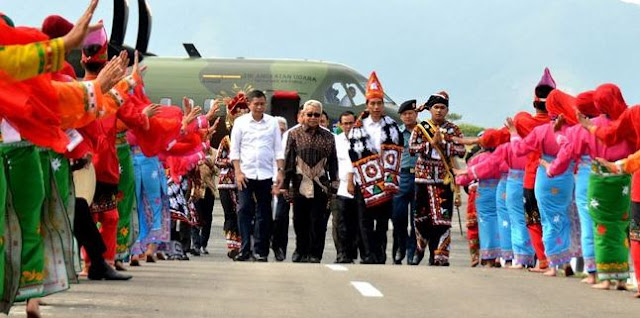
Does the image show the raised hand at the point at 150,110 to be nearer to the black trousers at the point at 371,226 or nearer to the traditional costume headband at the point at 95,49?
the traditional costume headband at the point at 95,49

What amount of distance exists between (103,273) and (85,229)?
68 cm

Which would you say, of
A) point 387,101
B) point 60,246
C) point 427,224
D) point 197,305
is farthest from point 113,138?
point 387,101

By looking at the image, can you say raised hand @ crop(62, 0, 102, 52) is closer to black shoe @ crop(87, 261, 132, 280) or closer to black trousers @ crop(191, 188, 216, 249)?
black shoe @ crop(87, 261, 132, 280)

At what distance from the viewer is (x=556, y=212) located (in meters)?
17.2

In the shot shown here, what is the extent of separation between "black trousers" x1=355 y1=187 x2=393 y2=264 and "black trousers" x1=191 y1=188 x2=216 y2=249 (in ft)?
9.69

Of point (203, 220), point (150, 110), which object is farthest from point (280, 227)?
point (150, 110)

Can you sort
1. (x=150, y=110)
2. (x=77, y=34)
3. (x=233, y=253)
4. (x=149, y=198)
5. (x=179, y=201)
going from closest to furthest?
(x=77, y=34) → (x=150, y=110) → (x=149, y=198) → (x=179, y=201) → (x=233, y=253)

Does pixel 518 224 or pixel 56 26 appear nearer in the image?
pixel 56 26

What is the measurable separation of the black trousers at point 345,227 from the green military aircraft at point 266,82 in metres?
26.6

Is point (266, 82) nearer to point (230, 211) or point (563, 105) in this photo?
point (230, 211)

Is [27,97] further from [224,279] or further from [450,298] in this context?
A: [224,279]

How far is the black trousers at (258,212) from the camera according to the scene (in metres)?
21.1

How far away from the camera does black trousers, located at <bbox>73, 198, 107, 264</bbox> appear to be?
1407cm

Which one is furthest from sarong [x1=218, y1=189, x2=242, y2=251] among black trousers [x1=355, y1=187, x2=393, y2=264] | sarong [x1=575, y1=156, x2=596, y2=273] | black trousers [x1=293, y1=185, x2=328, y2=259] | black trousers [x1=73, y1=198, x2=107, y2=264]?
black trousers [x1=73, y1=198, x2=107, y2=264]
